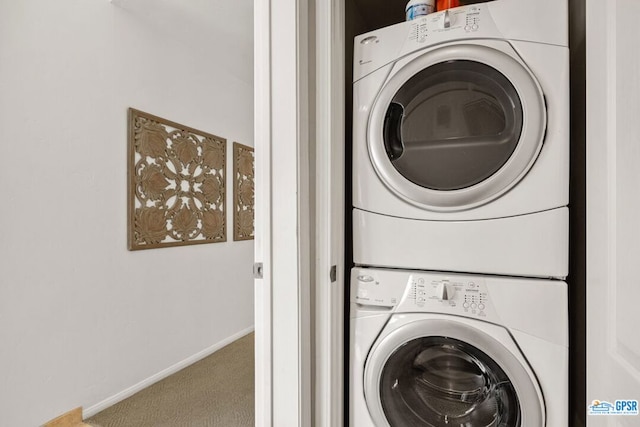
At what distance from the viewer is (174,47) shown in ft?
8.21

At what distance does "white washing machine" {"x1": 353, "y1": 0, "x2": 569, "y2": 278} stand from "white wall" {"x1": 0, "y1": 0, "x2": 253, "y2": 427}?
149 centimetres

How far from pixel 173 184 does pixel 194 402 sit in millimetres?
1410

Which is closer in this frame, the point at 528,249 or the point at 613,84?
the point at 613,84

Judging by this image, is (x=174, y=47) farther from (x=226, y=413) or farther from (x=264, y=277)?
(x=226, y=413)

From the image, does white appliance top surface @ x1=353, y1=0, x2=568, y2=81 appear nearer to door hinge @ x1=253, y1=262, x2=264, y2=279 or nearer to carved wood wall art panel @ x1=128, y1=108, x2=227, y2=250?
door hinge @ x1=253, y1=262, x2=264, y2=279

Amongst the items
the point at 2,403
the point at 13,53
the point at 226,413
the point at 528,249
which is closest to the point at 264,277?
the point at 528,249

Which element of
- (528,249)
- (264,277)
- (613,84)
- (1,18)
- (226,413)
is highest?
(1,18)

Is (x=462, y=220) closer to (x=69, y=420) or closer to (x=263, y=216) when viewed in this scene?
(x=263, y=216)

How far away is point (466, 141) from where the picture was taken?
1156mm

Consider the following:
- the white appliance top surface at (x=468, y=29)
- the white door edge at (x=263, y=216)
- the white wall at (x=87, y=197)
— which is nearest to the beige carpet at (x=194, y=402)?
the white wall at (x=87, y=197)

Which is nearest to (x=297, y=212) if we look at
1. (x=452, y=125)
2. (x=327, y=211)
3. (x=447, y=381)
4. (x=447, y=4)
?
(x=327, y=211)

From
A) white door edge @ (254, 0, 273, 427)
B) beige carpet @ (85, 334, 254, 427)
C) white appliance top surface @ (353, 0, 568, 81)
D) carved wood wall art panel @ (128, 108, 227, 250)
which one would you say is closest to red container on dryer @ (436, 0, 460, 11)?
white appliance top surface @ (353, 0, 568, 81)

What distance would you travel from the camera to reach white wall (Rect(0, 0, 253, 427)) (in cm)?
165

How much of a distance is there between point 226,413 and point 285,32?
1.93 meters
